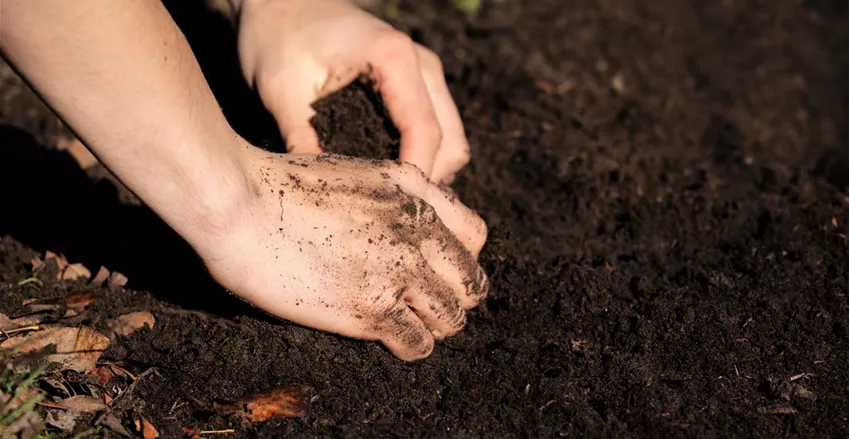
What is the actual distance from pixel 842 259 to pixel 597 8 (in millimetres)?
2539

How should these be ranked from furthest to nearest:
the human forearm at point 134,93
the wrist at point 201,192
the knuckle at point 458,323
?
the knuckle at point 458,323, the wrist at point 201,192, the human forearm at point 134,93

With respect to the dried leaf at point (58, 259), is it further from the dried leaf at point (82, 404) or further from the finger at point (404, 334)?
the finger at point (404, 334)

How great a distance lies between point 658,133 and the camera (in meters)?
4.12

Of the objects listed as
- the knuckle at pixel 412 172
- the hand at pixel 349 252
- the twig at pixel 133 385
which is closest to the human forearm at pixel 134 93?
the hand at pixel 349 252

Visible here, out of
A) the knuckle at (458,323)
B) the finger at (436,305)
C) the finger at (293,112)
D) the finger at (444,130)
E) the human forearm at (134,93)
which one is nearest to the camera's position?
the human forearm at (134,93)

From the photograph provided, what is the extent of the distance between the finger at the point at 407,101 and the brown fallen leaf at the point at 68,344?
3.77ft

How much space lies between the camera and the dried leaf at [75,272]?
2.94 m

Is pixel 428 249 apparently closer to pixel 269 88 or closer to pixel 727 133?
pixel 269 88

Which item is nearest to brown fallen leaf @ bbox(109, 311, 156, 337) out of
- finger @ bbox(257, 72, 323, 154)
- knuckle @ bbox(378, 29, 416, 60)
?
finger @ bbox(257, 72, 323, 154)

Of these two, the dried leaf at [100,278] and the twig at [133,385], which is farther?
the dried leaf at [100,278]

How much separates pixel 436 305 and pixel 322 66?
968 mm

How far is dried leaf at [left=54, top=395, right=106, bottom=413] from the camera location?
7.41 feet

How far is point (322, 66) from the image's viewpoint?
2.89 meters

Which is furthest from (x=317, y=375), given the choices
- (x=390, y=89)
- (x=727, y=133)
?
(x=727, y=133)
